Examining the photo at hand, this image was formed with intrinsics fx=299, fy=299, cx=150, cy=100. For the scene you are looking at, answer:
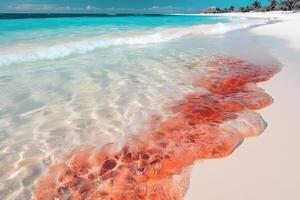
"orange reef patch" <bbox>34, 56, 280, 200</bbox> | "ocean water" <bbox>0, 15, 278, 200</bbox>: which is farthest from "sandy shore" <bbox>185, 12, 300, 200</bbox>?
"ocean water" <bbox>0, 15, 278, 200</bbox>

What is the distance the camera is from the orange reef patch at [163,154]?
9.61ft

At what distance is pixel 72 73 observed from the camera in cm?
738

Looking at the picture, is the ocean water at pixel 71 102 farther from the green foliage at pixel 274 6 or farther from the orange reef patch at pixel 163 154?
the green foliage at pixel 274 6

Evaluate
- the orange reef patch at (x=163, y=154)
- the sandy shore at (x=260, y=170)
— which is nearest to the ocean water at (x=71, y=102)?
the orange reef patch at (x=163, y=154)

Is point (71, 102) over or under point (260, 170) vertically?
under

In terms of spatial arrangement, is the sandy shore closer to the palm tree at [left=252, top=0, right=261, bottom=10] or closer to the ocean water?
the ocean water

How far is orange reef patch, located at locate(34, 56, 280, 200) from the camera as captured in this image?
2.93 m

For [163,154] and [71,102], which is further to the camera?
[71,102]

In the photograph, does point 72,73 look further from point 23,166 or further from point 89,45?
point 89,45

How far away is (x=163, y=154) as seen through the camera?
3590 mm

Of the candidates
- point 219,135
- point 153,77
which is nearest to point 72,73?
point 153,77

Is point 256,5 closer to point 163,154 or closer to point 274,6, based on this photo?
point 274,6

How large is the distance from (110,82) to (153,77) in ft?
3.42

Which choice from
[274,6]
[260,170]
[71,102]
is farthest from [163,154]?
[274,6]
